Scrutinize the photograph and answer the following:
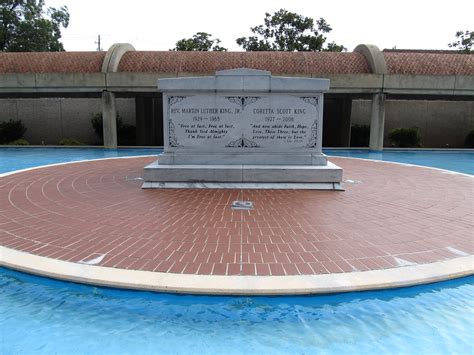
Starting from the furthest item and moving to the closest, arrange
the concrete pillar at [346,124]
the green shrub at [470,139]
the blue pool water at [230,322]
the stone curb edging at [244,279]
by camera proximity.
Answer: the green shrub at [470,139] < the concrete pillar at [346,124] < the stone curb edging at [244,279] < the blue pool water at [230,322]

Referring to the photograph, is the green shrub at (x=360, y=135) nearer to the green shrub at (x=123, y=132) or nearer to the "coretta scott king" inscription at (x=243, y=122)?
the green shrub at (x=123, y=132)

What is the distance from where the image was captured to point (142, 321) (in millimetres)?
3328

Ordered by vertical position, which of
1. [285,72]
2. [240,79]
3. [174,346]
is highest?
[285,72]

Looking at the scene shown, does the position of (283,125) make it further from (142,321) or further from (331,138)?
(331,138)

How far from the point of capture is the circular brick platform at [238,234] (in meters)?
4.12

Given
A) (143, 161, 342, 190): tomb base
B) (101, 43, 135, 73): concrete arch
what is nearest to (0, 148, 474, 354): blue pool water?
(143, 161, 342, 190): tomb base

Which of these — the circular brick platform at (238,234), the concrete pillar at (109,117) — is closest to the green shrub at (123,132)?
the concrete pillar at (109,117)

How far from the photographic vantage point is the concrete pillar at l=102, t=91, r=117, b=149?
1850 cm

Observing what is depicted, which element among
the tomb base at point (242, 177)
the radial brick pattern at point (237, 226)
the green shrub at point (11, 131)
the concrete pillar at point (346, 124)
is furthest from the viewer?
the green shrub at point (11, 131)

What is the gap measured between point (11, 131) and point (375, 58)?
21366 millimetres

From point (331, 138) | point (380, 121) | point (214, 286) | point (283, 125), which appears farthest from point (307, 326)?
point (331, 138)

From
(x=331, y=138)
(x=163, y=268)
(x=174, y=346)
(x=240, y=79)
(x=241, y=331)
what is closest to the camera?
(x=174, y=346)

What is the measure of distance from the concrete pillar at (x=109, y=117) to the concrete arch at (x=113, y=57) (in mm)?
1206

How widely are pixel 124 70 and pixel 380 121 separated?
1319 cm
